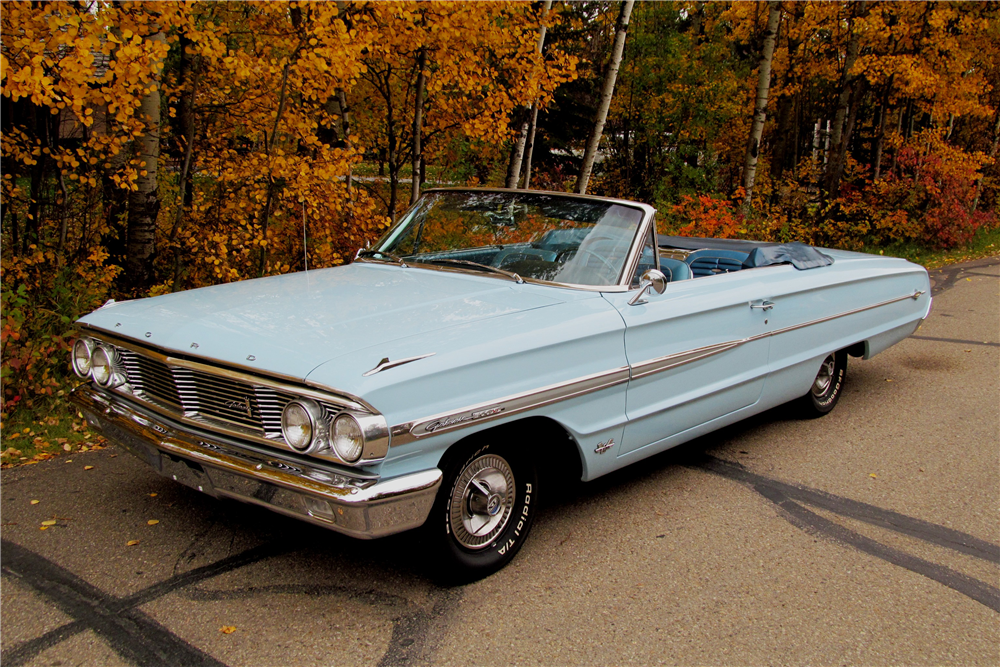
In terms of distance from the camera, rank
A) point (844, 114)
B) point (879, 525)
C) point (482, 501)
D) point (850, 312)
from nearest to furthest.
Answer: point (482, 501) < point (879, 525) < point (850, 312) < point (844, 114)

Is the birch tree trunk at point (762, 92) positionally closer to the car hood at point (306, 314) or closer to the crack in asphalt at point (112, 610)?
the car hood at point (306, 314)

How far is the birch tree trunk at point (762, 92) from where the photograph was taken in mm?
12891

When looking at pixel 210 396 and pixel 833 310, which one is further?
pixel 833 310

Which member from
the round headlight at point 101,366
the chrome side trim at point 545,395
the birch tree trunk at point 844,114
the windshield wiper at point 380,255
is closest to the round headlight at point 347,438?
the chrome side trim at point 545,395

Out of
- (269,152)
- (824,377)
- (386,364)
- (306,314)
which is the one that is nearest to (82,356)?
(306,314)

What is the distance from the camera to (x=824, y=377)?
5.54 metres

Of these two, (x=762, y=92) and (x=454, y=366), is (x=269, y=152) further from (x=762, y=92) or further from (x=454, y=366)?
(x=762, y=92)

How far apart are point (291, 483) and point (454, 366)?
711mm

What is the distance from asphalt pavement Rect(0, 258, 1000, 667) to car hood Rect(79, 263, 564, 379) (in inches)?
33.6

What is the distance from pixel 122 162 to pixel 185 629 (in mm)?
6121

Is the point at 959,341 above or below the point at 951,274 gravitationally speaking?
above

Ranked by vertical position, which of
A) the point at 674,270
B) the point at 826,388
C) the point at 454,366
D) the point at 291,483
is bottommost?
the point at 826,388

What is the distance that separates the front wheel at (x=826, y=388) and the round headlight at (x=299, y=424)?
386 centimetres

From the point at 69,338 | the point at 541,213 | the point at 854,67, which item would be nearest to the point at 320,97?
the point at 69,338
